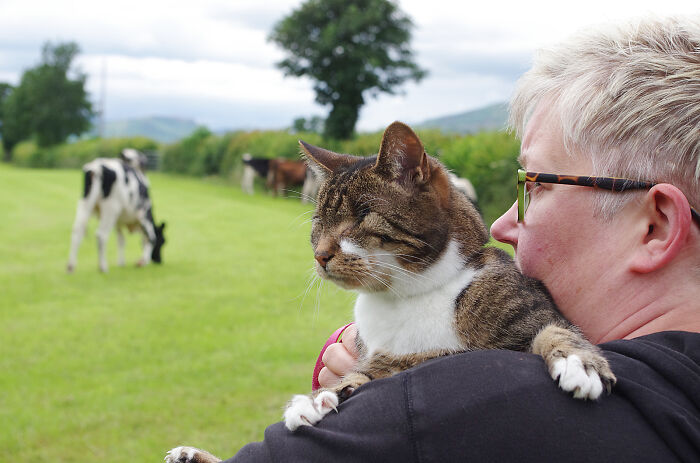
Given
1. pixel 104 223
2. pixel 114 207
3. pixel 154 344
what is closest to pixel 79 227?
pixel 104 223

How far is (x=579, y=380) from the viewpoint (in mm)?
1356

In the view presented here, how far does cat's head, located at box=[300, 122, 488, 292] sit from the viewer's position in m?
2.02

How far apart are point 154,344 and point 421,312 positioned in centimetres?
612

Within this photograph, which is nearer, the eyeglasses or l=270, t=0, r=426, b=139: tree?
the eyeglasses

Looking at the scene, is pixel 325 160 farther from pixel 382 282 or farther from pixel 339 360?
pixel 339 360

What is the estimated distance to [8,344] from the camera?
7.36m

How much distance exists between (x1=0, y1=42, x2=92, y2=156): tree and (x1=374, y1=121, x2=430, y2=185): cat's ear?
194 ft

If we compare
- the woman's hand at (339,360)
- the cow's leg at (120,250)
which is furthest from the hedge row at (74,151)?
the woman's hand at (339,360)

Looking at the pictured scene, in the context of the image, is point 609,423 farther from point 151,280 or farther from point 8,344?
point 151,280

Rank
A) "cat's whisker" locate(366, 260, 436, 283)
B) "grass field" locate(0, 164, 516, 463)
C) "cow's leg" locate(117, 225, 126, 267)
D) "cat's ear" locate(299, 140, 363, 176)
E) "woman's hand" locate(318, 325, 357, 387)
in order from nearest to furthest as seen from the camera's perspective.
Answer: "cat's whisker" locate(366, 260, 436, 283) < "woman's hand" locate(318, 325, 357, 387) < "cat's ear" locate(299, 140, 363, 176) < "grass field" locate(0, 164, 516, 463) < "cow's leg" locate(117, 225, 126, 267)

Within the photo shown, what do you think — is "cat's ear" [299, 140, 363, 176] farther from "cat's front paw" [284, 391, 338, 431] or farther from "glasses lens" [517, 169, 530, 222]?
"cat's front paw" [284, 391, 338, 431]

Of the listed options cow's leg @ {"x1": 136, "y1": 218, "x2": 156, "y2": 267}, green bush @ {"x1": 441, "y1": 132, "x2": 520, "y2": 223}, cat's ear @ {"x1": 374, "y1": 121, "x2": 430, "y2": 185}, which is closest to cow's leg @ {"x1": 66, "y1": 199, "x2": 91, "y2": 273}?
cow's leg @ {"x1": 136, "y1": 218, "x2": 156, "y2": 267}

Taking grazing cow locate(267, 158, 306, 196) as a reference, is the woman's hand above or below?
above

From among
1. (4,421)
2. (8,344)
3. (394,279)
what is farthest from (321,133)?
(394,279)
